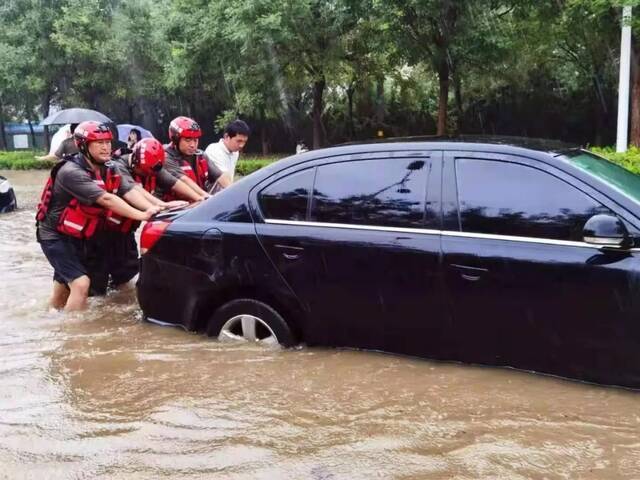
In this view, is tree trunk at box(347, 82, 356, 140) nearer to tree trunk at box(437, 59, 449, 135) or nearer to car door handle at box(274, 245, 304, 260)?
tree trunk at box(437, 59, 449, 135)

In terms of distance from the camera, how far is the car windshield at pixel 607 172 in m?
3.60

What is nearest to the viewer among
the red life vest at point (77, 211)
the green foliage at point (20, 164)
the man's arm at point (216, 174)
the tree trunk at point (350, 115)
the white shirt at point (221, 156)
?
the red life vest at point (77, 211)

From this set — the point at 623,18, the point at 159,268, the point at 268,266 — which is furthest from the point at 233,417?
the point at 623,18

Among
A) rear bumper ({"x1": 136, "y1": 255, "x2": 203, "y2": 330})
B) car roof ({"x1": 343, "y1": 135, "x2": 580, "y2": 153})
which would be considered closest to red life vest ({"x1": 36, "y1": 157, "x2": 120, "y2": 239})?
rear bumper ({"x1": 136, "y1": 255, "x2": 203, "y2": 330})

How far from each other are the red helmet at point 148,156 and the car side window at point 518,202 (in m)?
2.80

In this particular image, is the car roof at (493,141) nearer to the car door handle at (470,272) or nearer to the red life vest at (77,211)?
the car door handle at (470,272)

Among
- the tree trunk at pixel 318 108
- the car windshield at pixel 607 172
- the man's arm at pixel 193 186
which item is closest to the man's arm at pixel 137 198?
the man's arm at pixel 193 186

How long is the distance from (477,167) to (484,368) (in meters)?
1.12

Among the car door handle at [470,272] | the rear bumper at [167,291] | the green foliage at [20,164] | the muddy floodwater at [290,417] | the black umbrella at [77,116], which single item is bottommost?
the muddy floodwater at [290,417]

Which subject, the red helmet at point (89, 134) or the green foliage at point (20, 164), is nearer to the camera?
the red helmet at point (89, 134)

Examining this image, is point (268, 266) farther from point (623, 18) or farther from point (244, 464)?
point (623, 18)

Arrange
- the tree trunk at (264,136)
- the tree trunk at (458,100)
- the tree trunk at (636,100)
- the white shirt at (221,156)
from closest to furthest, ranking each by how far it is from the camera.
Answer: the white shirt at (221,156)
the tree trunk at (636,100)
the tree trunk at (458,100)
the tree trunk at (264,136)

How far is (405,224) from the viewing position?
3.92 meters

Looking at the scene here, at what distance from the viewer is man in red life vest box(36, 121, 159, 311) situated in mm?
5203
